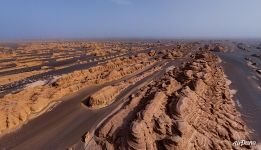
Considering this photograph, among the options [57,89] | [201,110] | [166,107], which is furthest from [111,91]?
[201,110]

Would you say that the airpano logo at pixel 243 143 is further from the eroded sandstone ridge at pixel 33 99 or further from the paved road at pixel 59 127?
the eroded sandstone ridge at pixel 33 99

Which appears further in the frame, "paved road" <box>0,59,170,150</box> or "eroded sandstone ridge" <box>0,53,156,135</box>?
"eroded sandstone ridge" <box>0,53,156,135</box>

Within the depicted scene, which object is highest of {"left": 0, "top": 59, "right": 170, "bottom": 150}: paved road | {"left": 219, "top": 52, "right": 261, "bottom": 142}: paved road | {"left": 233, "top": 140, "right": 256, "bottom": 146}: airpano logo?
{"left": 0, "top": 59, "right": 170, "bottom": 150}: paved road

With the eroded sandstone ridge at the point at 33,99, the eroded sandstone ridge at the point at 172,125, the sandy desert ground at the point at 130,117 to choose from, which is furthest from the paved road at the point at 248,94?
the eroded sandstone ridge at the point at 33,99

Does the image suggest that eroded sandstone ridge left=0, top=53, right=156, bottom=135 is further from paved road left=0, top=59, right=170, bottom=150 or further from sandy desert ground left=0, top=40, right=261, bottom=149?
paved road left=0, top=59, right=170, bottom=150

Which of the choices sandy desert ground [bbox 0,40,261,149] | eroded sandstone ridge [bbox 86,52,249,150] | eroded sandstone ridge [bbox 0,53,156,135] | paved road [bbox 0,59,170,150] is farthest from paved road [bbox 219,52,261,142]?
eroded sandstone ridge [bbox 0,53,156,135]

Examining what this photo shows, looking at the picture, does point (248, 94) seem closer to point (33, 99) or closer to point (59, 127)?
point (59, 127)

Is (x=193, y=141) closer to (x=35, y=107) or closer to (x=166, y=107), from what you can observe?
(x=166, y=107)
